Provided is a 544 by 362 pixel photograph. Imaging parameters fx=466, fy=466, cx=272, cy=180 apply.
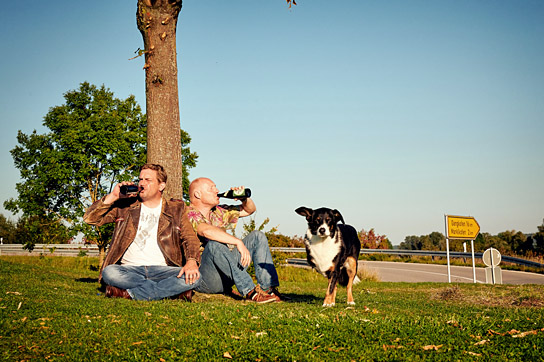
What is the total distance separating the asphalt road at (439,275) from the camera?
73.7ft

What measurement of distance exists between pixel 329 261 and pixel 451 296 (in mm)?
4207

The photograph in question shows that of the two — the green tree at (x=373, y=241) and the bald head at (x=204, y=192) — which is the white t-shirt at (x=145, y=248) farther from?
the green tree at (x=373, y=241)

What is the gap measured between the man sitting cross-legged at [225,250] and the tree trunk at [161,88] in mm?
1665

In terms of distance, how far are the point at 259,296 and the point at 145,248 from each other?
1.76m

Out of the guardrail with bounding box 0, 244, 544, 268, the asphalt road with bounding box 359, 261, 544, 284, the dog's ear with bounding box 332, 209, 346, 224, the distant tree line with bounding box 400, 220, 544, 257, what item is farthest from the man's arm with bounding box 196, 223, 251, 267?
the distant tree line with bounding box 400, 220, 544, 257

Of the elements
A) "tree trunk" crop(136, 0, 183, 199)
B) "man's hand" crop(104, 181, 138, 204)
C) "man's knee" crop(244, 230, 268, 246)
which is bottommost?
"man's knee" crop(244, 230, 268, 246)

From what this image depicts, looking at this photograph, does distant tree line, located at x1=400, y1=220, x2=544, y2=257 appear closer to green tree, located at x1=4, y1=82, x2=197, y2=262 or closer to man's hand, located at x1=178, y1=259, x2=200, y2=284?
green tree, located at x1=4, y1=82, x2=197, y2=262

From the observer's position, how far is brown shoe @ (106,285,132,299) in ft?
20.7

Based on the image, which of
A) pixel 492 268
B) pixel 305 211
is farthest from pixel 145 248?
pixel 492 268

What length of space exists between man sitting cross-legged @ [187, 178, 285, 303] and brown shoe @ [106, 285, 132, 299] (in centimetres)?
116

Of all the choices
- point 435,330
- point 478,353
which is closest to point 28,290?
point 435,330

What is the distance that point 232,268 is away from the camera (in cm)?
665

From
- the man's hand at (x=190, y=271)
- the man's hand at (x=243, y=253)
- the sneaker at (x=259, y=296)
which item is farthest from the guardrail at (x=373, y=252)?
the man's hand at (x=190, y=271)

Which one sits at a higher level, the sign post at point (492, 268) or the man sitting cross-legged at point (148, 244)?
the man sitting cross-legged at point (148, 244)
